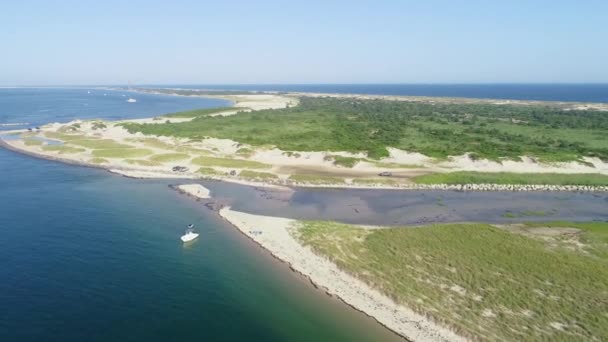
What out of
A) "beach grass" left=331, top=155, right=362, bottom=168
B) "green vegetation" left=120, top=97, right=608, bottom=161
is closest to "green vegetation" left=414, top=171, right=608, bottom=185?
"green vegetation" left=120, top=97, right=608, bottom=161

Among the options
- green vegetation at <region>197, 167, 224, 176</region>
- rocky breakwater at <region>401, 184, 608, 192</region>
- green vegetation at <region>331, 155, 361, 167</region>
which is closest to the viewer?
rocky breakwater at <region>401, 184, 608, 192</region>

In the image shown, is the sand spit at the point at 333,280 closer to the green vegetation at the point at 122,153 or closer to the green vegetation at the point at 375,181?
the green vegetation at the point at 375,181

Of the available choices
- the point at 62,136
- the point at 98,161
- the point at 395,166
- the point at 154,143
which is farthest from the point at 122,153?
the point at 395,166

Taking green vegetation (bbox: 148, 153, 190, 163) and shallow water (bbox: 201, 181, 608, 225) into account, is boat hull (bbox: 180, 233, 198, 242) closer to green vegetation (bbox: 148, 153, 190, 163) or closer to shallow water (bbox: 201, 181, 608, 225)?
shallow water (bbox: 201, 181, 608, 225)

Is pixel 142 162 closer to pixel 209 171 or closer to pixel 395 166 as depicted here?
pixel 209 171

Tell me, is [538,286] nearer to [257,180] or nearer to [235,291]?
[235,291]
